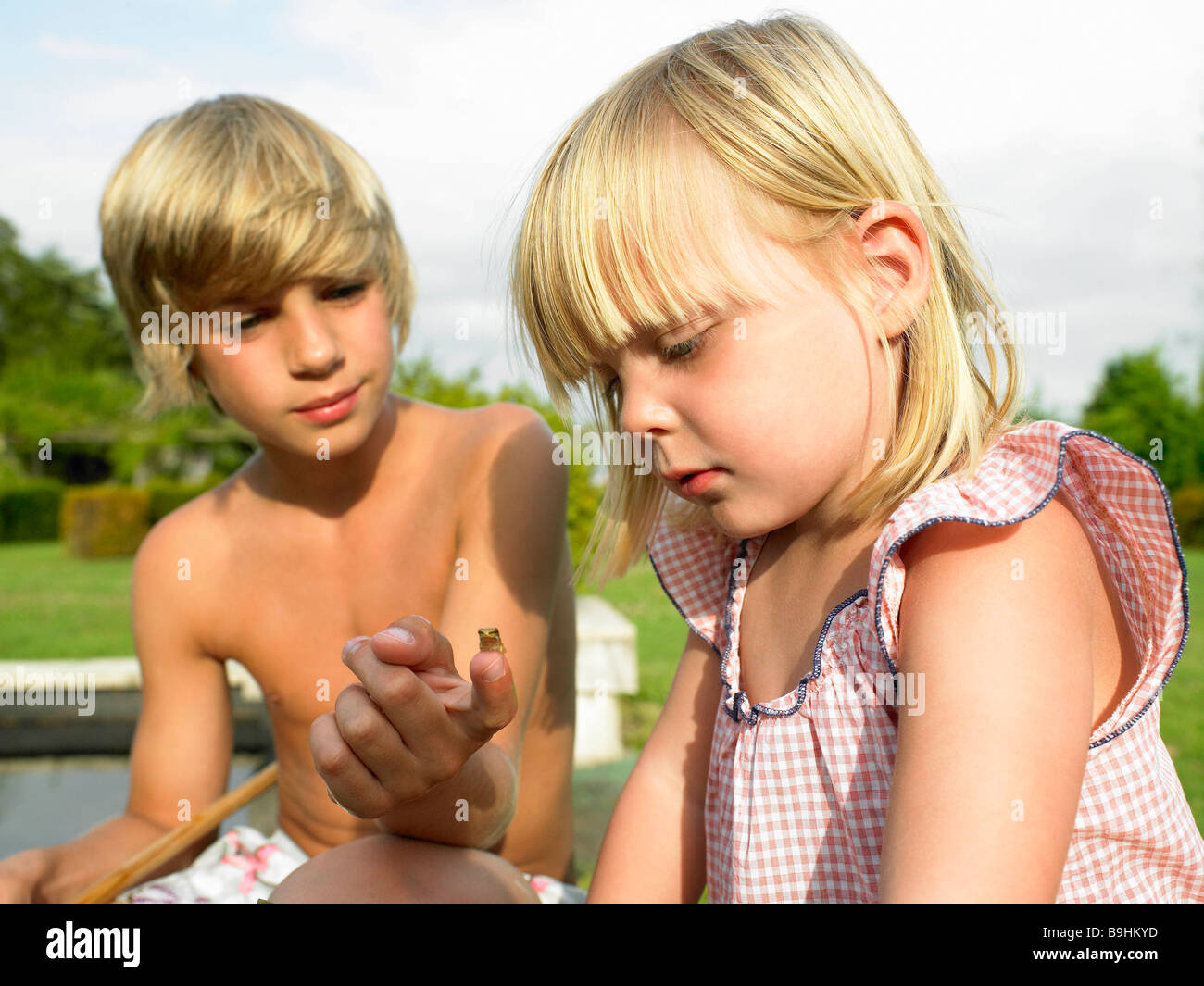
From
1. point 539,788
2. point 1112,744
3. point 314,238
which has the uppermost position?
point 314,238

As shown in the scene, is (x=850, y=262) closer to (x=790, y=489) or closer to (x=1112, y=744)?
(x=790, y=489)

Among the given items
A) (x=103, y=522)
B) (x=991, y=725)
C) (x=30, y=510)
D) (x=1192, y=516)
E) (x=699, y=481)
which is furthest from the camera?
(x=30, y=510)

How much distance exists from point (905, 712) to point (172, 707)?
2.04m

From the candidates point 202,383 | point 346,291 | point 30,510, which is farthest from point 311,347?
point 30,510

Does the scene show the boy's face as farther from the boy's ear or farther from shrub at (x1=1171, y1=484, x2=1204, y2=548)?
shrub at (x1=1171, y1=484, x2=1204, y2=548)

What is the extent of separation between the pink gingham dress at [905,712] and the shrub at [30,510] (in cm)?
2476

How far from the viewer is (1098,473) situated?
1510 mm

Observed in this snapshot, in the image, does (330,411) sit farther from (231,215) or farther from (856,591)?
(856,591)

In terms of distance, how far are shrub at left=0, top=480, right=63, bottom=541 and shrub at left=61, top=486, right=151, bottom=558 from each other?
11.4 ft

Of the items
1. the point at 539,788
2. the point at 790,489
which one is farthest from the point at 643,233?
the point at 539,788

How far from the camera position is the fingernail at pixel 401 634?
4.40 ft

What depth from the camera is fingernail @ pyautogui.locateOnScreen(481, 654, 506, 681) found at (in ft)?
4.26

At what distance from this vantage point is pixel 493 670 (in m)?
1.30
